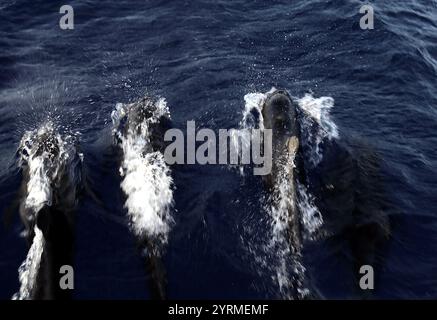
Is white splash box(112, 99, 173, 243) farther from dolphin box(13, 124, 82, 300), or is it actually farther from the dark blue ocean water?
dolphin box(13, 124, 82, 300)

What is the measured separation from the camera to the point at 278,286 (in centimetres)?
1694

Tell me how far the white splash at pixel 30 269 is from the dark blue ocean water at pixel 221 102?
0.39m

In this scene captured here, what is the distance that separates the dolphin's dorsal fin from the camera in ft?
67.5

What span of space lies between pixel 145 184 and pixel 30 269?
5.59 meters

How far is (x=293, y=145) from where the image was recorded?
20656mm

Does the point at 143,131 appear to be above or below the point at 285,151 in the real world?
above

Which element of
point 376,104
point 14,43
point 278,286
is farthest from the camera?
point 14,43

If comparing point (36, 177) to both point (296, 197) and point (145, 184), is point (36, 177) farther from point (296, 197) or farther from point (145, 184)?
point (296, 197)

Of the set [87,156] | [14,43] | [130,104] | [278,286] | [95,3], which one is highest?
[95,3]

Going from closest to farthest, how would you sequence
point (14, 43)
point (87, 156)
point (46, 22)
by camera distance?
point (87, 156), point (14, 43), point (46, 22)

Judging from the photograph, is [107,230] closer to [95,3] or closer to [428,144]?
[428,144]

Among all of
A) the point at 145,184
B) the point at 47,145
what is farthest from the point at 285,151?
the point at 47,145

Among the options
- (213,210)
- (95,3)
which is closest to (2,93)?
(95,3)

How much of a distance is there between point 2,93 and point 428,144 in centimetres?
2008
